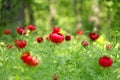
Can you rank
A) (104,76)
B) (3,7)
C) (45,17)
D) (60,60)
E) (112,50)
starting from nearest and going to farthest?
(104,76), (60,60), (112,50), (3,7), (45,17)

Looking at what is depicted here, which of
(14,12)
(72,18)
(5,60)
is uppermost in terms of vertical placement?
(5,60)

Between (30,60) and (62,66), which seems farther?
(62,66)

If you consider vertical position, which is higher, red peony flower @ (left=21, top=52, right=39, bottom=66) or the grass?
red peony flower @ (left=21, top=52, right=39, bottom=66)

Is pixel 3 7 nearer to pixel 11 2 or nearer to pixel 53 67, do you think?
pixel 11 2

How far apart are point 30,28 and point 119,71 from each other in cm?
210

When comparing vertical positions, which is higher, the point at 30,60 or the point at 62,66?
the point at 30,60

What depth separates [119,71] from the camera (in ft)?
18.9

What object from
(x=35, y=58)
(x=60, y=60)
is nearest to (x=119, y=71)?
(x=60, y=60)

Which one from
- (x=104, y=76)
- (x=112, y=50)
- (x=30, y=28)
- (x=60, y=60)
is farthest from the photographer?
(x=30, y=28)

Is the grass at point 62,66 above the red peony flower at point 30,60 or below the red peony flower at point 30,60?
below

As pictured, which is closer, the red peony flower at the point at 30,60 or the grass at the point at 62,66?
the red peony flower at the point at 30,60

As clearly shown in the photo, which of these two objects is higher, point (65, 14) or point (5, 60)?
point (5, 60)

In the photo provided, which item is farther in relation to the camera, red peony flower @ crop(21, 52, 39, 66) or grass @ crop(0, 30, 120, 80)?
grass @ crop(0, 30, 120, 80)

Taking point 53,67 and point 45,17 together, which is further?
point 45,17
